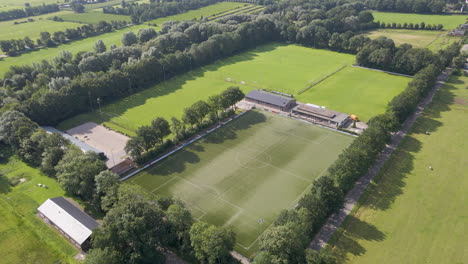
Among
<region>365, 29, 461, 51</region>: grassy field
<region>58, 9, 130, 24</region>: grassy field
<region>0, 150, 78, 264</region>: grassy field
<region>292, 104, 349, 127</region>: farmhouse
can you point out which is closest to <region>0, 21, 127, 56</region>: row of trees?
<region>58, 9, 130, 24</region>: grassy field

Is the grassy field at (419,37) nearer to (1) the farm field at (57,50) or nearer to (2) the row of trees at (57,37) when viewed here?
(1) the farm field at (57,50)

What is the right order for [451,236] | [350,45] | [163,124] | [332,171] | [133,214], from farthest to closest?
1. [350,45]
2. [163,124]
3. [332,171]
4. [451,236]
5. [133,214]

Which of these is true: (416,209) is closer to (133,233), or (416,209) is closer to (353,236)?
(353,236)

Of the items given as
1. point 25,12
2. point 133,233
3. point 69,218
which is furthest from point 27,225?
point 25,12

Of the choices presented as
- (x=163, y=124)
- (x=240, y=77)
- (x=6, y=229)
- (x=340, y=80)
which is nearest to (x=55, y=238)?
(x=6, y=229)

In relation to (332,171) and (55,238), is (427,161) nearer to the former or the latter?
(332,171)

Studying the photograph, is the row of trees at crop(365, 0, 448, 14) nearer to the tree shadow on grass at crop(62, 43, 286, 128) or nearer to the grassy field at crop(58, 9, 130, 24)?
the tree shadow on grass at crop(62, 43, 286, 128)

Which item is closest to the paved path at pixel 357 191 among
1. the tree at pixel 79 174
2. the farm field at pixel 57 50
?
the tree at pixel 79 174
